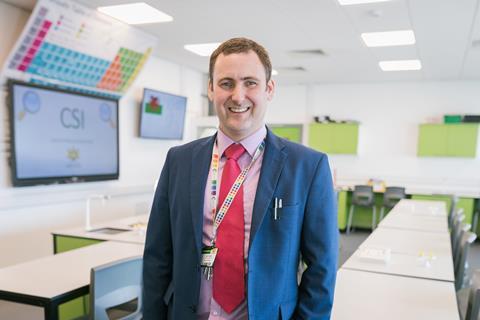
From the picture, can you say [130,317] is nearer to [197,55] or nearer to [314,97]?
[197,55]

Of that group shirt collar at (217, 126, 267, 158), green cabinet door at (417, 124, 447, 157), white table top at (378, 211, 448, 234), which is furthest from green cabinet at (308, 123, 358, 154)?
shirt collar at (217, 126, 267, 158)

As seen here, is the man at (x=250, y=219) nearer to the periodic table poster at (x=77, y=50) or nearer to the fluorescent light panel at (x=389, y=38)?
the periodic table poster at (x=77, y=50)

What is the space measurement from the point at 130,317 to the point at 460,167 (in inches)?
281

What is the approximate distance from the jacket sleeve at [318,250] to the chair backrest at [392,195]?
20.9 ft

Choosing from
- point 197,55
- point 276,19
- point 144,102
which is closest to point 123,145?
point 144,102

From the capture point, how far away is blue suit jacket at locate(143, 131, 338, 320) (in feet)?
3.71

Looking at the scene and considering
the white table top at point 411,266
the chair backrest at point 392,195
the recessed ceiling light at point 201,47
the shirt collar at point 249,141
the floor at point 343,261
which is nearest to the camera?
the shirt collar at point 249,141

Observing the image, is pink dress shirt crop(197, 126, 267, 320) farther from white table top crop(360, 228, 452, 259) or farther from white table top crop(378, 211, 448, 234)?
white table top crop(378, 211, 448, 234)

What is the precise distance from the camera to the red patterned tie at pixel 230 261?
1.15 m

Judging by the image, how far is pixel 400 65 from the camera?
6320mm

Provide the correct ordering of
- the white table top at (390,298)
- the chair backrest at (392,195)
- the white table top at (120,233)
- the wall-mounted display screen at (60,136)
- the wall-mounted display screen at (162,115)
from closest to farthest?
the white table top at (390,298) → the white table top at (120,233) → the wall-mounted display screen at (60,136) → the wall-mounted display screen at (162,115) → the chair backrest at (392,195)

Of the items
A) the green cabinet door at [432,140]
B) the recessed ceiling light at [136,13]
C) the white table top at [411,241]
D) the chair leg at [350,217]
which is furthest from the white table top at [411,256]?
the green cabinet door at [432,140]

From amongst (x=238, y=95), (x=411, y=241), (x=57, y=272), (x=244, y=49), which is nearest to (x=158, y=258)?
(x=238, y=95)

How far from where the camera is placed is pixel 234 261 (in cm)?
115
